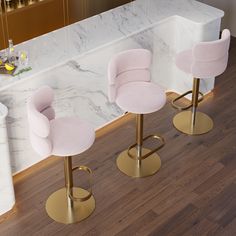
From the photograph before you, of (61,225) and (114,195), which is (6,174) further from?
(114,195)

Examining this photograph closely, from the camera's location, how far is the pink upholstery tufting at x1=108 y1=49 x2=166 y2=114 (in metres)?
3.86

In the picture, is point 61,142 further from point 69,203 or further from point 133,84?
point 133,84


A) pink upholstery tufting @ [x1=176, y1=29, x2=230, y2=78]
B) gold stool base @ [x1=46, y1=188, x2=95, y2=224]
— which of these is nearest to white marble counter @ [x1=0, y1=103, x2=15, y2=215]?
gold stool base @ [x1=46, y1=188, x2=95, y2=224]

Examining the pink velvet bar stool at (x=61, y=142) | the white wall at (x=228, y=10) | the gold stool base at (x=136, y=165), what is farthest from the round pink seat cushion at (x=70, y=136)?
the white wall at (x=228, y=10)

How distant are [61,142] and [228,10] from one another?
11.3 ft

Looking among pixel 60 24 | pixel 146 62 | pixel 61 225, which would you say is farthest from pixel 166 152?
pixel 60 24

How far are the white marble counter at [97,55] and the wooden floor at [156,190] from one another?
0.28m

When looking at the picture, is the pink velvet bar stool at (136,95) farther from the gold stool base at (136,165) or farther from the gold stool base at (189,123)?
the gold stool base at (189,123)

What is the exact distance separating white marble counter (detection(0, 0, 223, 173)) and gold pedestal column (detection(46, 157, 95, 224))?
0.44 meters

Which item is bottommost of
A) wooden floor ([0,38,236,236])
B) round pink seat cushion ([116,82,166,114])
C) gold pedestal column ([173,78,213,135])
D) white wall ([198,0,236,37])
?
wooden floor ([0,38,236,236])

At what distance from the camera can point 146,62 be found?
4070mm

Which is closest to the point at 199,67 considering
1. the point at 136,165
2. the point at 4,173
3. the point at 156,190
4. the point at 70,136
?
the point at 136,165

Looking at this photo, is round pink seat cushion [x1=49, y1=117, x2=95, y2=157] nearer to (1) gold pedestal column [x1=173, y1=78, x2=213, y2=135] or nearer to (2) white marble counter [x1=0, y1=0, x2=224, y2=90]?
(2) white marble counter [x1=0, y1=0, x2=224, y2=90]

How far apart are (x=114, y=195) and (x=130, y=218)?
271 millimetres
